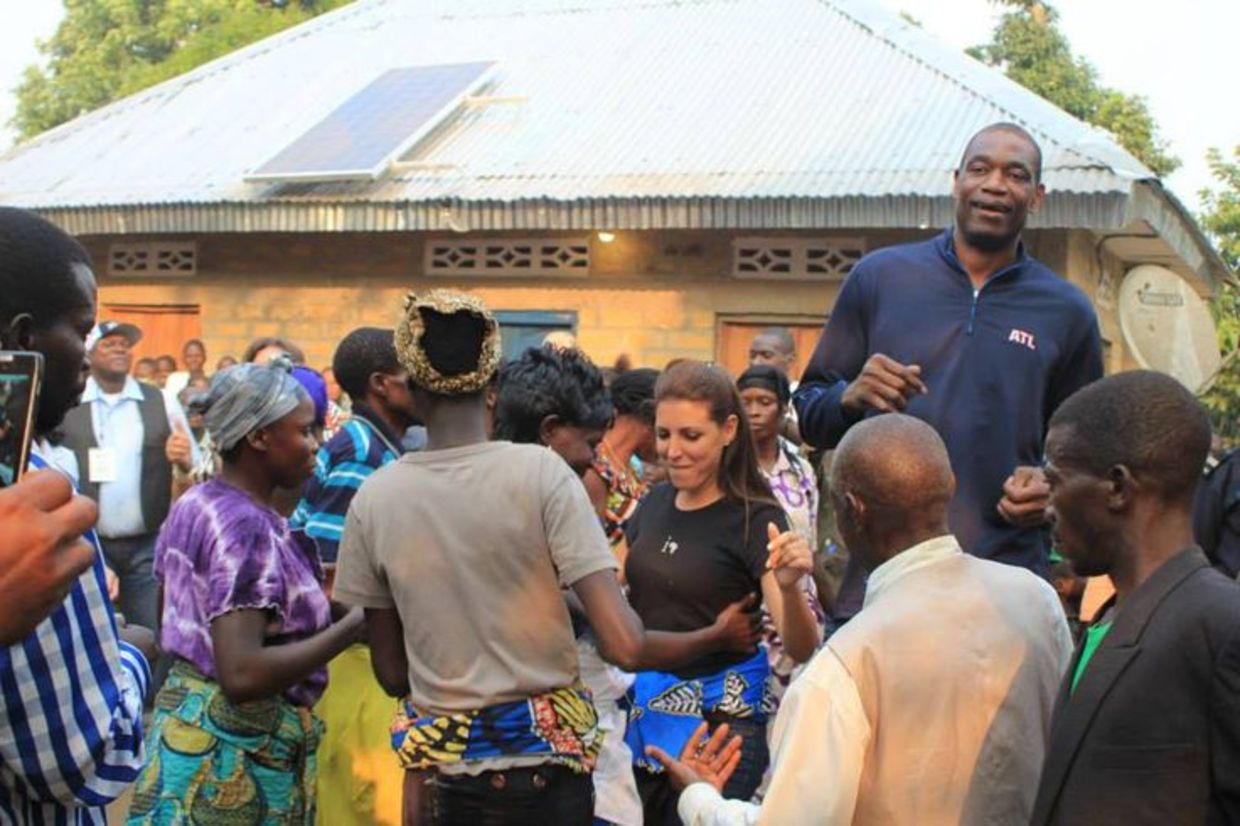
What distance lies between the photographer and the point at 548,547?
3482 millimetres

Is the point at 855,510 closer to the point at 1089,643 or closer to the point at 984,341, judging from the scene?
the point at 1089,643

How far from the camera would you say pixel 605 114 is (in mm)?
14102

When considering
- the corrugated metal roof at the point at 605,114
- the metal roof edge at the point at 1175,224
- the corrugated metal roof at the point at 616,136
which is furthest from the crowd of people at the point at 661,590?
the metal roof edge at the point at 1175,224

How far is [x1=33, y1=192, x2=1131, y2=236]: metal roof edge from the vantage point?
35.9 ft

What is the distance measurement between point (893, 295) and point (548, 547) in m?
1.15

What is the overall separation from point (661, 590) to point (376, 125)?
10726 mm

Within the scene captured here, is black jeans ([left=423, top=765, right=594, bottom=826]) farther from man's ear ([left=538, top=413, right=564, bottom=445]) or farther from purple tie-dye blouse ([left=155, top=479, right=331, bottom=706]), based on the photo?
man's ear ([left=538, top=413, right=564, bottom=445])

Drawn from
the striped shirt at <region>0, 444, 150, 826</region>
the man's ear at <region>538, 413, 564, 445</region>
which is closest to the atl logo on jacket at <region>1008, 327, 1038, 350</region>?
the man's ear at <region>538, 413, 564, 445</region>

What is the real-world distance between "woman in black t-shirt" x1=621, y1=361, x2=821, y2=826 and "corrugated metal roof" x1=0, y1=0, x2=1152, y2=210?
6814 millimetres

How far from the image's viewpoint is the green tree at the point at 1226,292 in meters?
17.9

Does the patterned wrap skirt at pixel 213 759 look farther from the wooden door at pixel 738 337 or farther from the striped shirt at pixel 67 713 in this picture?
the wooden door at pixel 738 337

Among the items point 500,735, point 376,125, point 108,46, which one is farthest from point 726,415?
point 108,46

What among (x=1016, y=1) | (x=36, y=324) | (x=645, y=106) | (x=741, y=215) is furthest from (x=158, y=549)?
(x=1016, y=1)

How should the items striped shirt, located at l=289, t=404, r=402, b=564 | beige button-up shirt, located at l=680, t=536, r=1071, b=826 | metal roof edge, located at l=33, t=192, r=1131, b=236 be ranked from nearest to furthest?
beige button-up shirt, located at l=680, t=536, r=1071, b=826
striped shirt, located at l=289, t=404, r=402, b=564
metal roof edge, located at l=33, t=192, r=1131, b=236
